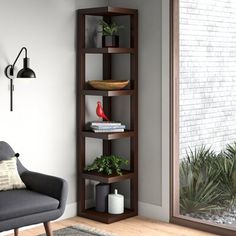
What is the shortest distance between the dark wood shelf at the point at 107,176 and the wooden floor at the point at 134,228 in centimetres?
38

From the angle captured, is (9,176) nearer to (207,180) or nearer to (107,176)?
(107,176)

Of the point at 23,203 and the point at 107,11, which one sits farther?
the point at 107,11

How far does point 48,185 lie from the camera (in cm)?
374

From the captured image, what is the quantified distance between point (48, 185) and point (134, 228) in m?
0.99

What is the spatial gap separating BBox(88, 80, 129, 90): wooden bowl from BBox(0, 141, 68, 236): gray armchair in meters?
1.02

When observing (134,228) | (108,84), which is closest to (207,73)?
(108,84)

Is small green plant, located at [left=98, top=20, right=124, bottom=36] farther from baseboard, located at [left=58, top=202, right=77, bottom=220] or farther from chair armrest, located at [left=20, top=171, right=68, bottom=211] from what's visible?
baseboard, located at [left=58, top=202, right=77, bottom=220]

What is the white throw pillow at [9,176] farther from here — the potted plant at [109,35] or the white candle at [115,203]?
the potted plant at [109,35]

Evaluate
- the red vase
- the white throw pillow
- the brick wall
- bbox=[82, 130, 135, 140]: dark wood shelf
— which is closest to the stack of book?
bbox=[82, 130, 135, 140]: dark wood shelf

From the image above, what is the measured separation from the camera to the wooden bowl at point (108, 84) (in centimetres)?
449

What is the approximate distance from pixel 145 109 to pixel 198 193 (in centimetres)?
90

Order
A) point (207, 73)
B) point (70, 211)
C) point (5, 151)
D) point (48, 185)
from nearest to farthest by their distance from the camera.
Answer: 1. point (48, 185)
2. point (5, 151)
3. point (207, 73)
4. point (70, 211)

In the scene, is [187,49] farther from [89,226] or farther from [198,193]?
[89,226]

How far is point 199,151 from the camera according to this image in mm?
4328
